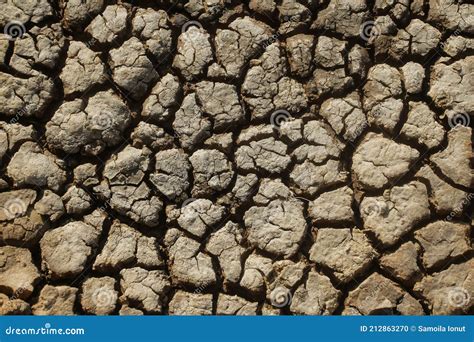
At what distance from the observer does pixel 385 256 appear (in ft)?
10.4

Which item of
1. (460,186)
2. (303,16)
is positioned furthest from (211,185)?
(460,186)

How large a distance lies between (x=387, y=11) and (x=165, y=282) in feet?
6.04

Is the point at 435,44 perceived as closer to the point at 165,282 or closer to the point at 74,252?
the point at 165,282

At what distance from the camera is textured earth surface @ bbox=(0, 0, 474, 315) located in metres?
3.12

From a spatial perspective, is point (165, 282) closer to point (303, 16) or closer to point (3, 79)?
point (3, 79)

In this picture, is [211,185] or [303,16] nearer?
[211,185]

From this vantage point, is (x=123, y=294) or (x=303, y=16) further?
(x=303, y=16)

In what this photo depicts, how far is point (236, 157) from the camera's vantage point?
3.29 m

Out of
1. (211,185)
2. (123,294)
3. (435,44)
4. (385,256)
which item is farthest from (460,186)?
(123,294)

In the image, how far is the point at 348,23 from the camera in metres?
3.46

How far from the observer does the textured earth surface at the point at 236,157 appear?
3.12 meters

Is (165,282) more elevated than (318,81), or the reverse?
(318,81)

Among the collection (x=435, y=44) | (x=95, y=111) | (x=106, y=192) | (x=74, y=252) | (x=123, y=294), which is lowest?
(x=123, y=294)

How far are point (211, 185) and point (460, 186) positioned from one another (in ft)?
4.11
